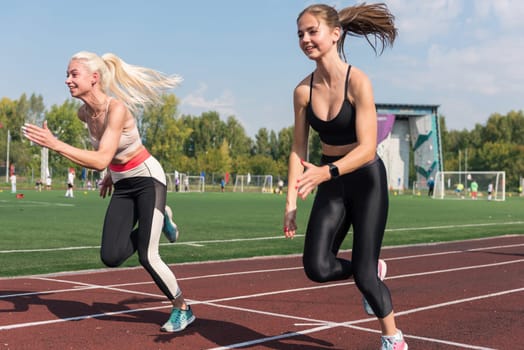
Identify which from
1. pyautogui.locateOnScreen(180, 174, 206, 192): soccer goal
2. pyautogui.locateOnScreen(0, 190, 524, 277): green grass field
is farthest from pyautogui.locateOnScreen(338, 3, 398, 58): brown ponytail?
pyautogui.locateOnScreen(180, 174, 206, 192): soccer goal

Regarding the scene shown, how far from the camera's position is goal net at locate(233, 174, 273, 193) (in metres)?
81.6

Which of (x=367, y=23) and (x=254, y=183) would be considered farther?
(x=254, y=183)

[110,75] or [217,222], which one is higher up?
[110,75]

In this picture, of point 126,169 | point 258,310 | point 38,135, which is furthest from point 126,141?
point 258,310

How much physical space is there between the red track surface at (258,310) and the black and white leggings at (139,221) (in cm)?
59

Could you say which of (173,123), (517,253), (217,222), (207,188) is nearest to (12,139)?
(173,123)

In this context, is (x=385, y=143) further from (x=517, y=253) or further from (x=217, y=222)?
(x=517, y=253)

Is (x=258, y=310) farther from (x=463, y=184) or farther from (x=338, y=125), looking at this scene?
(x=463, y=184)

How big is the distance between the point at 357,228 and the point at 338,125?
0.74m

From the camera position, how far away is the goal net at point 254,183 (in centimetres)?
8156

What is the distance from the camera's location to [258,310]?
6.82 meters

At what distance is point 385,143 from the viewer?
89938mm

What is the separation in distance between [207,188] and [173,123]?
18896 millimetres

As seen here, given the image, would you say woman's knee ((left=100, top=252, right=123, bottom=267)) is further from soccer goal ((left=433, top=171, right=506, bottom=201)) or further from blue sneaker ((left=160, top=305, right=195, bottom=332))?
soccer goal ((left=433, top=171, right=506, bottom=201))
